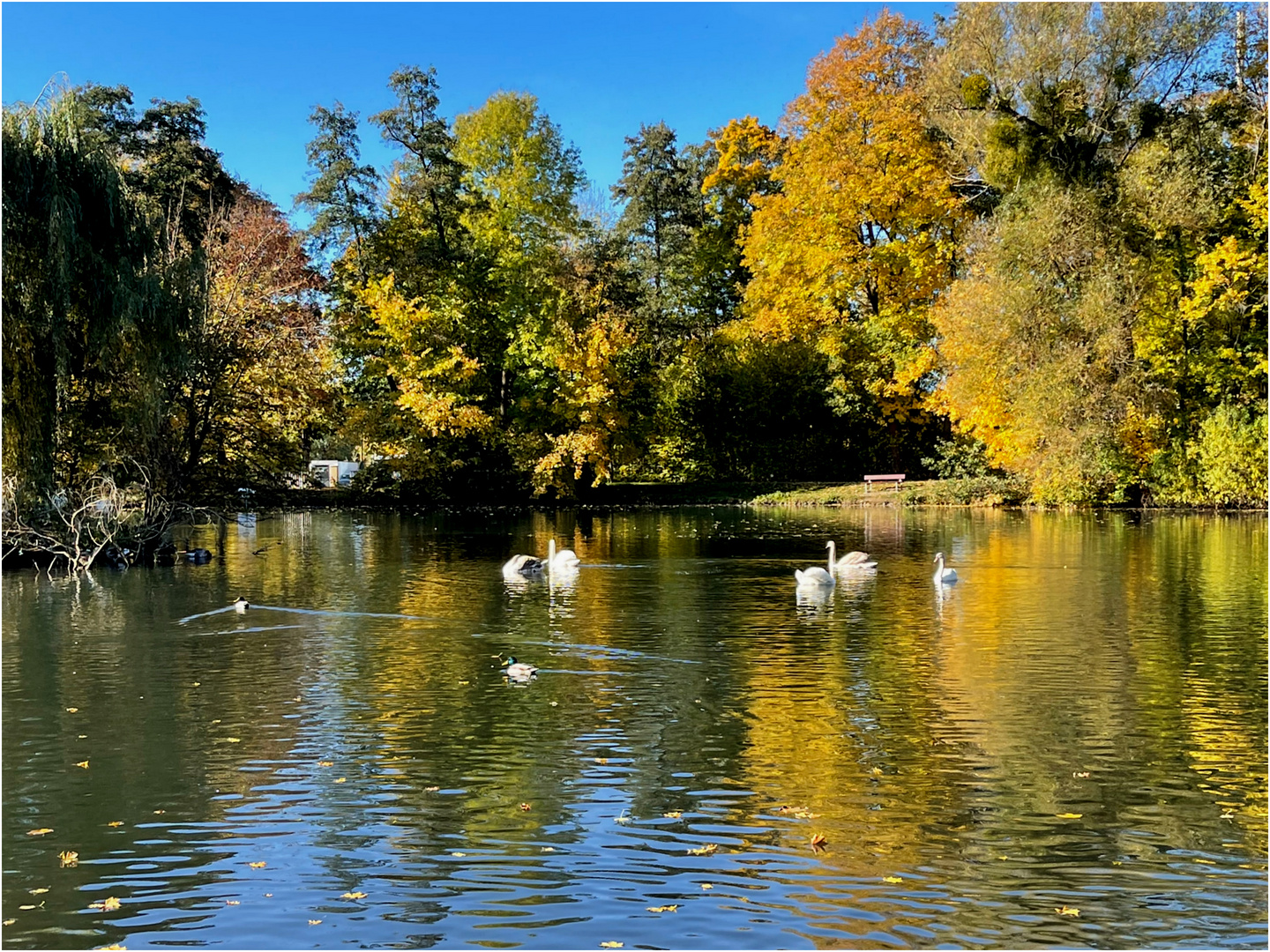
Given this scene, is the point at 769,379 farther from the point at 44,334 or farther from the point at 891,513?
the point at 44,334

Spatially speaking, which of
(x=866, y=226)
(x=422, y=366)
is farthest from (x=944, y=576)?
(x=866, y=226)

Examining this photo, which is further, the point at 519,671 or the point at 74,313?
the point at 74,313

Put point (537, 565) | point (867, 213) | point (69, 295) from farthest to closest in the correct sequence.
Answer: point (867, 213) → point (537, 565) → point (69, 295)

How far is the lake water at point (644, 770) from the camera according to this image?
19.9 feet

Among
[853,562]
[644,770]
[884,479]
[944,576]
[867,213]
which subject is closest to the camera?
[644,770]

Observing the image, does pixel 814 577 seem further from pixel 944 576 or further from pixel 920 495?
pixel 920 495

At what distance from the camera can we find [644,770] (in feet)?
28.4

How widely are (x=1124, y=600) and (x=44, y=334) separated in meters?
17.2

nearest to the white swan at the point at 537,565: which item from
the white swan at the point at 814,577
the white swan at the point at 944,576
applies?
the white swan at the point at 814,577

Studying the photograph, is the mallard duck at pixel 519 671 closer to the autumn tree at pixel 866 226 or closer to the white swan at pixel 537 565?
the white swan at pixel 537 565

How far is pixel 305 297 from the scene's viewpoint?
4606 centimetres

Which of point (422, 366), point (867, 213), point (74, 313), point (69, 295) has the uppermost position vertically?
point (867, 213)

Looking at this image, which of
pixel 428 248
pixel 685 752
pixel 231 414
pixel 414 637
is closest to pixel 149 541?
pixel 231 414

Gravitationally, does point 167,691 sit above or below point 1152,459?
below
